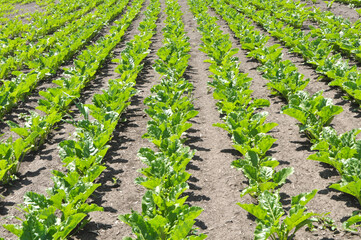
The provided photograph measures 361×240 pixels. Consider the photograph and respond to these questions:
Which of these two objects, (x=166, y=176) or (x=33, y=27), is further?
(x=33, y=27)

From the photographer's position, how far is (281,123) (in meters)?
6.65

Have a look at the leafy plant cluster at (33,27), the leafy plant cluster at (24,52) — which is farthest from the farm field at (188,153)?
the leafy plant cluster at (33,27)

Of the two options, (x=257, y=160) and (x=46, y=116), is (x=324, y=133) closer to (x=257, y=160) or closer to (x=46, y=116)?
(x=257, y=160)

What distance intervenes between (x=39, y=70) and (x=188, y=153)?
5.98 m

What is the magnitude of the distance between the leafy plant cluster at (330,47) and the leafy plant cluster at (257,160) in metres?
1.69

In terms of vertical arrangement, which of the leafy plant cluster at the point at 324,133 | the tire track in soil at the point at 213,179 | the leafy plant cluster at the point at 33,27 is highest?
the leafy plant cluster at the point at 33,27

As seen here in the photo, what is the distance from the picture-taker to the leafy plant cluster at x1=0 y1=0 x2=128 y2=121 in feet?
25.2

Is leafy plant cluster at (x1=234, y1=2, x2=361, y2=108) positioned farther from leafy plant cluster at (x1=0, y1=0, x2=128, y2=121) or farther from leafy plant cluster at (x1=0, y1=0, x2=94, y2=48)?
Result: leafy plant cluster at (x1=0, y1=0, x2=94, y2=48)

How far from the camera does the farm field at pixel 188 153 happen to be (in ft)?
13.1

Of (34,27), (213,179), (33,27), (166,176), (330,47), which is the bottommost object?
(213,179)

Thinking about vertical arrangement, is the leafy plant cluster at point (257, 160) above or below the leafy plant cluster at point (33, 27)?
below

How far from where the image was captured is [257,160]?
16.0 ft

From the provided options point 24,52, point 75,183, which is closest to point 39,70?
point 24,52

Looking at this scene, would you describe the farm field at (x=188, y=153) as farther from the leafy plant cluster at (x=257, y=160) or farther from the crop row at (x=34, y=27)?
the crop row at (x=34, y=27)
